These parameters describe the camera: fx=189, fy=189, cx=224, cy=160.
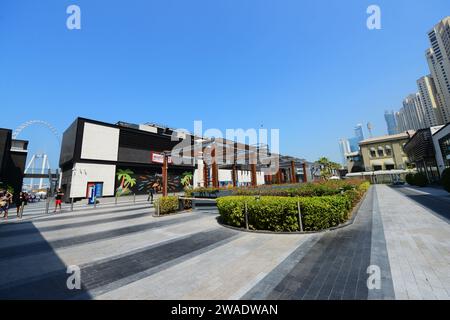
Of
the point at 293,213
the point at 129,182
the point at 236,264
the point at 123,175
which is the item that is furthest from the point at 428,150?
the point at 123,175

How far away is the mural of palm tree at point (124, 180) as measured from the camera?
26000mm

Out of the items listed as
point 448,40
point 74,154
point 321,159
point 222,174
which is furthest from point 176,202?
point 448,40

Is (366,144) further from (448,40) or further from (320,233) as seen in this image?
(320,233)

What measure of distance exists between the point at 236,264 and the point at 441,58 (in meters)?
106

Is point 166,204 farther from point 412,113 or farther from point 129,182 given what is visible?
point 412,113

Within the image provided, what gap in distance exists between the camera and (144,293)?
3473mm

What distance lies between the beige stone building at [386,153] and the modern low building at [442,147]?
109ft

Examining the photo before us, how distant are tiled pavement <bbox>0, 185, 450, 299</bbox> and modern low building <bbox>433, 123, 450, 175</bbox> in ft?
70.1

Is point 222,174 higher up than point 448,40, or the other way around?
point 448,40

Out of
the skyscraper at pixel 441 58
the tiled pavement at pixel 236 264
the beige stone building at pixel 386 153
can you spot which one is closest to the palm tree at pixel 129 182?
the tiled pavement at pixel 236 264

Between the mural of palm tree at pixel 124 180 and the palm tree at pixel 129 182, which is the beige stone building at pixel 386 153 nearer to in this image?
the palm tree at pixel 129 182

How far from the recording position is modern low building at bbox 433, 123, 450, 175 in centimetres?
2095

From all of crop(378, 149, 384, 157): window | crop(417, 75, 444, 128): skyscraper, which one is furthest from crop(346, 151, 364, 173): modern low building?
crop(417, 75, 444, 128): skyscraper
